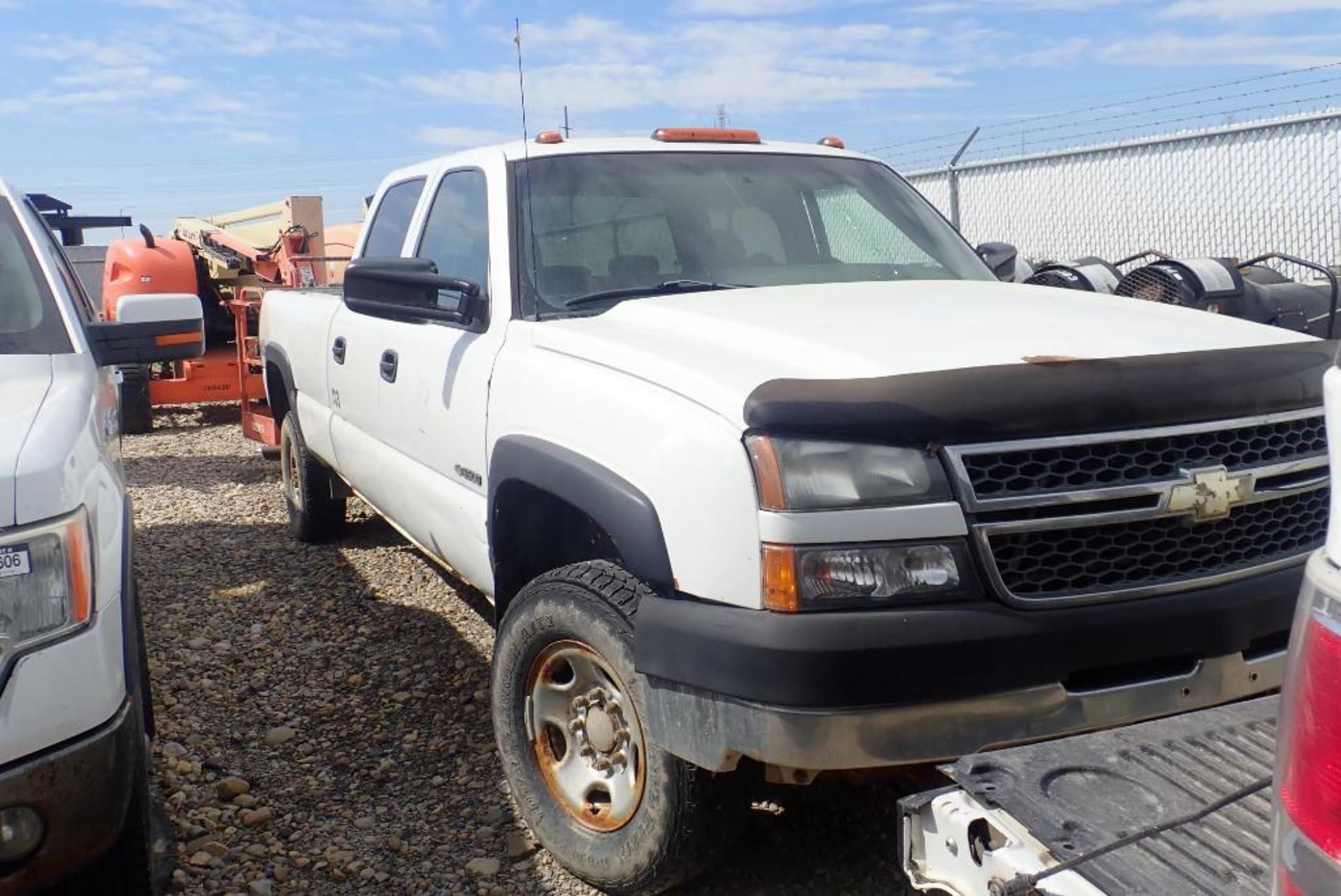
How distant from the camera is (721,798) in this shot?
2.75 meters

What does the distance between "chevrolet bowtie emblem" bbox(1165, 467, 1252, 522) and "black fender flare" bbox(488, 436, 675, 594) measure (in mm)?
1049

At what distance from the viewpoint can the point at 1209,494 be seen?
2.51 m

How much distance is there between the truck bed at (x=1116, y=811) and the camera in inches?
67.1

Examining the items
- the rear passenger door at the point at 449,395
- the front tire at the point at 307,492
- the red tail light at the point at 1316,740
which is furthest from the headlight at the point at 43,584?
the front tire at the point at 307,492

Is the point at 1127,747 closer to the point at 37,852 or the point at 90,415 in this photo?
the point at 37,852

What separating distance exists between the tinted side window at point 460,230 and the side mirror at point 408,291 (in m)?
0.13

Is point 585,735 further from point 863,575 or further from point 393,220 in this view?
point 393,220

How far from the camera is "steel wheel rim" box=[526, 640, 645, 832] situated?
2.89 metres

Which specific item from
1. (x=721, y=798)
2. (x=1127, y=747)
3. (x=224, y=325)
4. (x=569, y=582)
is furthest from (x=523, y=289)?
(x=224, y=325)

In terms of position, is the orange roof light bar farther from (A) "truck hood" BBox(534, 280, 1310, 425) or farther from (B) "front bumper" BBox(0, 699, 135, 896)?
(B) "front bumper" BBox(0, 699, 135, 896)

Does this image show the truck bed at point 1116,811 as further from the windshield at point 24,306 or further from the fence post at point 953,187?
the fence post at point 953,187

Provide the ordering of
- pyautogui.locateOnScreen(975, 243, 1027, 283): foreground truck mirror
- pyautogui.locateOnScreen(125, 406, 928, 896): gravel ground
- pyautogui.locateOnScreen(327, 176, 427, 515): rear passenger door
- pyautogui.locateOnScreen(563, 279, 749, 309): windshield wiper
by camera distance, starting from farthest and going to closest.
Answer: pyautogui.locateOnScreen(327, 176, 427, 515): rear passenger door < pyautogui.locateOnScreen(975, 243, 1027, 283): foreground truck mirror < pyautogui.locateOnScreen(563, 279, 749, 309): windshield wiper < pyautogui.locateOnScreen(125, 406, 928, 896): gravel ground

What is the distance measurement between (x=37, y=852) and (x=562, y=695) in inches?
48.9

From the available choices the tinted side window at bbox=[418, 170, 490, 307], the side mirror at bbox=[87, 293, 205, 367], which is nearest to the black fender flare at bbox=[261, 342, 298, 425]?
the tinted side window at bbox=[418, 170, 490, 307]
